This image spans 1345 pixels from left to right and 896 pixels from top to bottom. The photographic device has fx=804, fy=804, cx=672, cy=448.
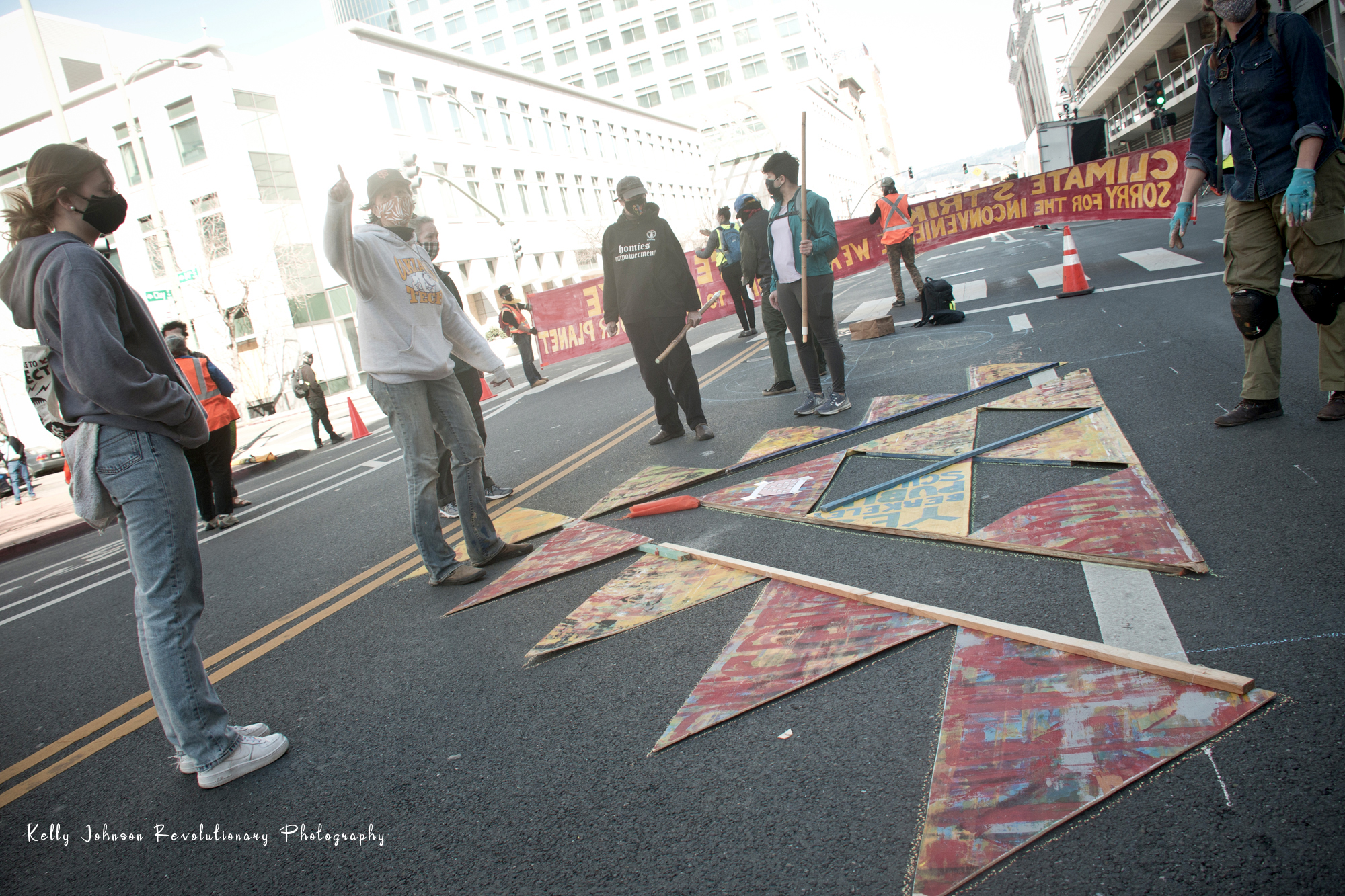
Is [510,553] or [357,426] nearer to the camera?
[510,553]

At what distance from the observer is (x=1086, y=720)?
83.7 inches

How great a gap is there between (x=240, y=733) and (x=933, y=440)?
403 centimetres

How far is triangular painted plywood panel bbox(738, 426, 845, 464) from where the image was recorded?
18.9ft

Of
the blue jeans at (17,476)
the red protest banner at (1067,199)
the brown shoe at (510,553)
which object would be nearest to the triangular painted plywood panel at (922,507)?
the brown shoe at (510,553)

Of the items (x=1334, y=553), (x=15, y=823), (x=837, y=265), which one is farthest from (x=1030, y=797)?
(x=837, y=265)

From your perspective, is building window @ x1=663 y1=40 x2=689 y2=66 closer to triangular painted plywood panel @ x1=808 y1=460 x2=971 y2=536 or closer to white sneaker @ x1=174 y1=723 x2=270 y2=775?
triangular painted plywood panel @ x1=808 y1=460 x2=971 y2=536

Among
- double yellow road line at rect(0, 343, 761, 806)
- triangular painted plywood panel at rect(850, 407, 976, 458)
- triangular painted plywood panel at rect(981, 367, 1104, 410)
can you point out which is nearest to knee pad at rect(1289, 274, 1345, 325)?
triangular painted plywood panel at rect(981, 367, 1104, 410)

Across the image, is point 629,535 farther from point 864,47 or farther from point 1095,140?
point 864,47

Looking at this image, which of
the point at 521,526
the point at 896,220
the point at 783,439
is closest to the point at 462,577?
the point at 521,526

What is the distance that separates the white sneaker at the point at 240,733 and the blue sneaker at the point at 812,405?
15.3 feet

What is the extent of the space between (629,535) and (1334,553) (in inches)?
121

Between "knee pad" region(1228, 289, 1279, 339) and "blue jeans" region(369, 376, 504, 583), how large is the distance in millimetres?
4112

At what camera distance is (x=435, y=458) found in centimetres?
434

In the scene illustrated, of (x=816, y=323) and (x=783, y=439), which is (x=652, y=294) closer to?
(x=816, y=323)
